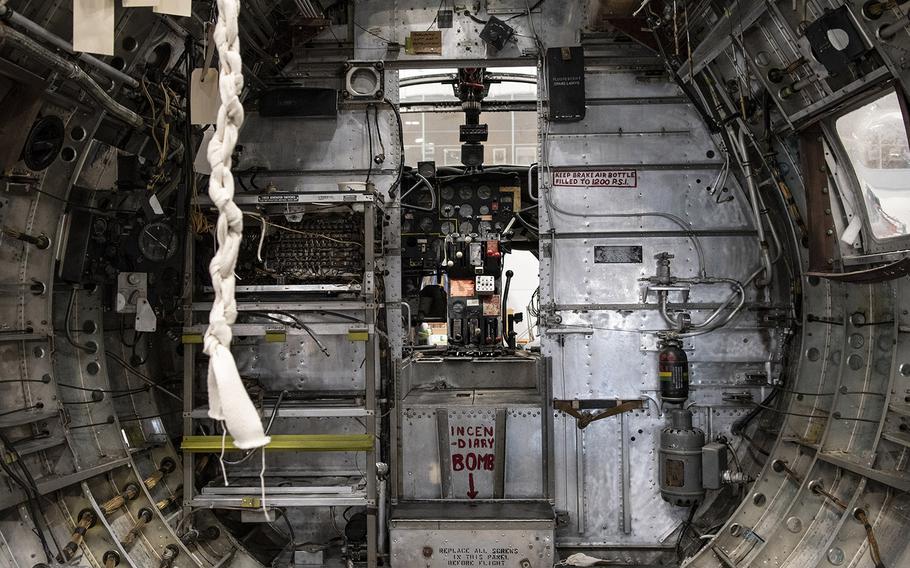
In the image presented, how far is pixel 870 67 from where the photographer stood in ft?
11.0

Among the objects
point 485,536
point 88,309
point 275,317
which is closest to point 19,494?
point 88,309

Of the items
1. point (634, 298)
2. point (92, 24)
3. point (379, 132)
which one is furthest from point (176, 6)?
point (634, 298)

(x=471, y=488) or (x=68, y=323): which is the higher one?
(x=68, y=323)

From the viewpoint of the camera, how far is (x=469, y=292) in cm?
565

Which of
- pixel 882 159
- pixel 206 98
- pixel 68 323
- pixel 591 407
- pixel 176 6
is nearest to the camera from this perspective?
pixel 176 6

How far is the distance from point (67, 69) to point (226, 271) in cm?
226

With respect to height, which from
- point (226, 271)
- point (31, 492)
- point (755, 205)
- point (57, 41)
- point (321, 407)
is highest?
point (57, 41)

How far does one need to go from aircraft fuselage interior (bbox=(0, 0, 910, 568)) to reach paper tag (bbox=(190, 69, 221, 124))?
2 centimetres

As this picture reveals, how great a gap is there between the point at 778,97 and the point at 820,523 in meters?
2.54

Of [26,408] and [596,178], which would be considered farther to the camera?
[596,178]

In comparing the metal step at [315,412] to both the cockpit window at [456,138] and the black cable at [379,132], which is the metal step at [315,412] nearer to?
the black cable at [379,132]

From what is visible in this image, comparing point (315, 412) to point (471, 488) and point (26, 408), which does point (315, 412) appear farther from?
point (26, 408)

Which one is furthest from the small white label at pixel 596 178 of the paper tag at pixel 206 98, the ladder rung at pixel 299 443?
the paper tag at pixel 206 98

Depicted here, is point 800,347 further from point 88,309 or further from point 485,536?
point 88,309
